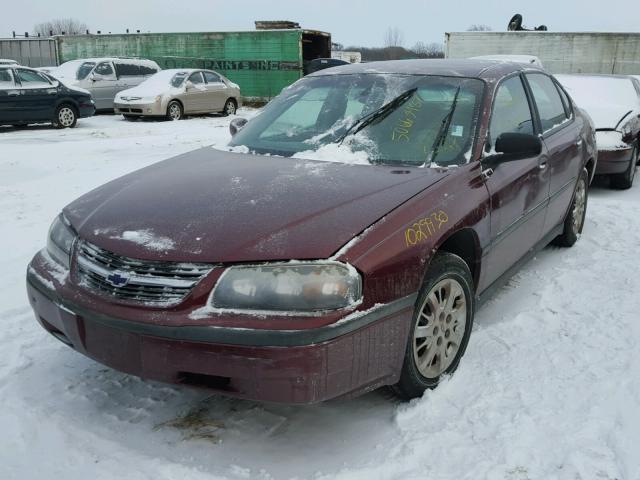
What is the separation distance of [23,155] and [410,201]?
26.6 feet

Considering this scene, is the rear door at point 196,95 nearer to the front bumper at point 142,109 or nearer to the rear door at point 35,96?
the front bumper at point 142,109

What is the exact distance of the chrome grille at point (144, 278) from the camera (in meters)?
Answer: 2.30

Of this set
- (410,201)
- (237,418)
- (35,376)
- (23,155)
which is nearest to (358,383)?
(237,418)

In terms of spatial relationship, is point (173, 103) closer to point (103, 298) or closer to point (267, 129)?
point (267, 129)

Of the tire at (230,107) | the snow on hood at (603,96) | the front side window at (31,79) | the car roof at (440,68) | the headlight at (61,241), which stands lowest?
the tire at (230,107)

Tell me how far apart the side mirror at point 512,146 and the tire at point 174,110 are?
13.7m

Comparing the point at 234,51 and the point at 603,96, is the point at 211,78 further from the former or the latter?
the point at 603,96

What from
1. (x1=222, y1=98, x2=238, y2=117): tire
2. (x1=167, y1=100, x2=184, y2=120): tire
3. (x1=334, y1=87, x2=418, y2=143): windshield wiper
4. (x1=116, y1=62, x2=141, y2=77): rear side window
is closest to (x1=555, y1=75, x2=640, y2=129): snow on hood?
(x1=334, y1=87, x2=418, y2=143): windshield wiper

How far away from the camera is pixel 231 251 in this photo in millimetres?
2307

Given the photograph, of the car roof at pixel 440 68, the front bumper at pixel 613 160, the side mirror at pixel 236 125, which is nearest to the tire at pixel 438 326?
the car roof at pixel 440 68

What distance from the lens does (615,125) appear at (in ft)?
23.9

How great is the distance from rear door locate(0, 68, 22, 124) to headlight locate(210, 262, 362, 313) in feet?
Answer: 41.3

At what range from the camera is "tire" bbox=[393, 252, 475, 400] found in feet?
8.82

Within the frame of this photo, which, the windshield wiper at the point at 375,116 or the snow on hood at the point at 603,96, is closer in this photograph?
the windshield wiper at the point at 375,116
